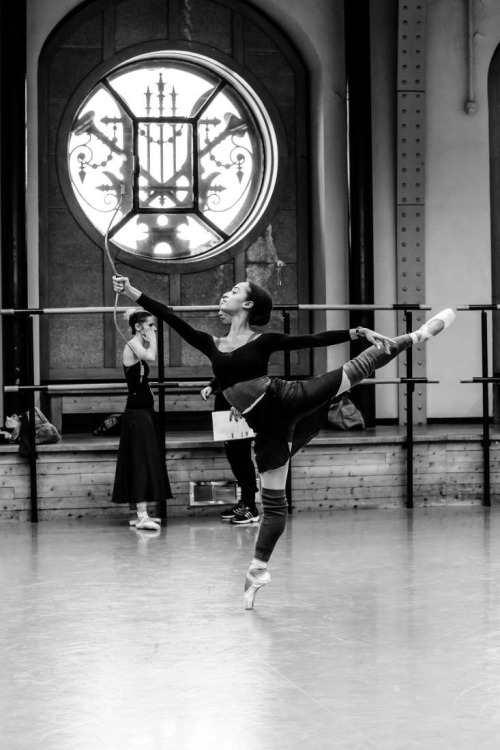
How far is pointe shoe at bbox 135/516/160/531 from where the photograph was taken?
6.44 m

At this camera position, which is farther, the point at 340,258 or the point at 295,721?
the point at 340,258

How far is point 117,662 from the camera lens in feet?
11.7

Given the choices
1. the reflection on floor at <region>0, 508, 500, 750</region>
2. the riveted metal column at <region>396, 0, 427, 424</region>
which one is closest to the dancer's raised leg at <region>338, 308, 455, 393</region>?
the reflection on floor at <region>0, 508, 500, 750</region>

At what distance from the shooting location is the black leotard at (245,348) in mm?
4523

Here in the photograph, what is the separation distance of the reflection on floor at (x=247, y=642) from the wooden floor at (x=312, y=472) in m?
0.64

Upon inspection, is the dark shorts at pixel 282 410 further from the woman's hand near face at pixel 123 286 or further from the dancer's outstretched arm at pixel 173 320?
the woman's hand near face at pixel 123 286

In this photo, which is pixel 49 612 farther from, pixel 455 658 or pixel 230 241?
pixel 230 241

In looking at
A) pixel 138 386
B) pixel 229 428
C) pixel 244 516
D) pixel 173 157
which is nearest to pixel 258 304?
pixel 229 428

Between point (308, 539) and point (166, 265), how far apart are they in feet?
10.6

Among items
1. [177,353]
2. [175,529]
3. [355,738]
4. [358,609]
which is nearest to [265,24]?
[177,353]

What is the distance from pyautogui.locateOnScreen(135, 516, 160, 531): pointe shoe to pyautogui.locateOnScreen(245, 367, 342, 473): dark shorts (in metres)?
2.12

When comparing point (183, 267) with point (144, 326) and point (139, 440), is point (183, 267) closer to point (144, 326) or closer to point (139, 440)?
point (144, 326)

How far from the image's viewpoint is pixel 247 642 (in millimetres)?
3826

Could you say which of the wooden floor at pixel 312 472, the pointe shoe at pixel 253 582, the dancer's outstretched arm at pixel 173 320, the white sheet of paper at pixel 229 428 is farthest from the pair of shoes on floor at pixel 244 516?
the pointe shoe at pixel 253 582
